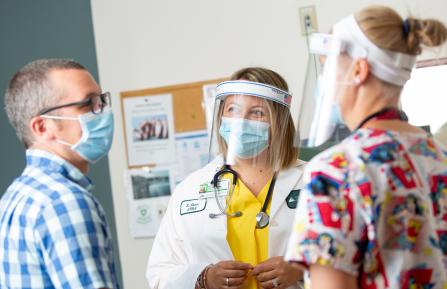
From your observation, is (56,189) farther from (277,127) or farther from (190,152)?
(190,152)

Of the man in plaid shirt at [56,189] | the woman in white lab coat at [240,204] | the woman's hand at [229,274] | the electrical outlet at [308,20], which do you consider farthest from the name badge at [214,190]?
the electrical outlet at [308,20]

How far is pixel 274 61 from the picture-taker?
2.91m

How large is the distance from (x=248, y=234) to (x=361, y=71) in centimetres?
81

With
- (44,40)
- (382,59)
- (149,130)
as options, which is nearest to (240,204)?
(382,59)

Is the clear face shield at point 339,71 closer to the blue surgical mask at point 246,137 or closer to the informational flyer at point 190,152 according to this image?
the blue surgical mask at point 246,137

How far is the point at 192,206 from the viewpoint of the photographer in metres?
1.94

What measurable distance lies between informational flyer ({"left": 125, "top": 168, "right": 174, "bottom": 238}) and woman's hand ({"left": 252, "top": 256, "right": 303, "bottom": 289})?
136 cm

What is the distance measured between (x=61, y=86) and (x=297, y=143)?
60cm

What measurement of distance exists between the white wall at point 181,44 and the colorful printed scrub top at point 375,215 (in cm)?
180

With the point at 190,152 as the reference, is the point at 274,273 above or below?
above

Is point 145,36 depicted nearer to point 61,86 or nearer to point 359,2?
point 359,2

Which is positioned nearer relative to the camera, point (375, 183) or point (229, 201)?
point (375, 183)

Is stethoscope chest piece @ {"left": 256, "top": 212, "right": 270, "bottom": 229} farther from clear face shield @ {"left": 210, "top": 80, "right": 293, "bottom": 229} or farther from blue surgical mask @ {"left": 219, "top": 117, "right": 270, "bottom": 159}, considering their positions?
blue surgical mask @ {"left": 219, "top": 117, "right": 270, "bottom": 159}

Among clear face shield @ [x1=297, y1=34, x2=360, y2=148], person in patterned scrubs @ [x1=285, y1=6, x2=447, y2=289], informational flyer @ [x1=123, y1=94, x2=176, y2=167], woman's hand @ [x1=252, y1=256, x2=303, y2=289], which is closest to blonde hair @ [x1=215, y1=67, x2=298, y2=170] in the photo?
woman's hand @ [x1=252, y1=256, x2=303, y2=289]
